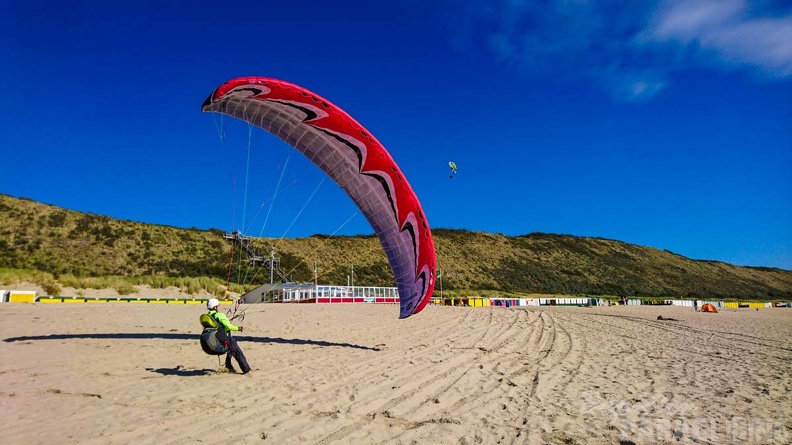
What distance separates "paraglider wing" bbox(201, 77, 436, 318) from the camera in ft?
30.0

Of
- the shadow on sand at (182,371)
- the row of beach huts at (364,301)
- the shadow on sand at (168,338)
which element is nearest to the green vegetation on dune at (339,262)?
the shadow on sand at (168,338)

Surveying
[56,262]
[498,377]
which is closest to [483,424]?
[498,377]

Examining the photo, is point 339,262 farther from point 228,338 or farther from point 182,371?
point 228,338

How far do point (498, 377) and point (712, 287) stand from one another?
94.3 m

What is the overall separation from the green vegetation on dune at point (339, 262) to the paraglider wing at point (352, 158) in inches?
127

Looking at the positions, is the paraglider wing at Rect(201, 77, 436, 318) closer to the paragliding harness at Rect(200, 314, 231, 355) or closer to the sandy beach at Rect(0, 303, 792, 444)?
the sandy beach at Rect(0, 303, 792, 444)

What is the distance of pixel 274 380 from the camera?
6.61m

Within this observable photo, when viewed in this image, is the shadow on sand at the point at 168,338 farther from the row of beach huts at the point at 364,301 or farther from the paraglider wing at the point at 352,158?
the row of beach huts at the point at 364,301

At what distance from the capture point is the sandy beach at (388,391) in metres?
4.21

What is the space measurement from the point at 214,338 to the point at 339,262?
56.5m

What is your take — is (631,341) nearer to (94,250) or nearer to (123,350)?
(123,350)

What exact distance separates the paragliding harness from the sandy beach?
0.40 meters

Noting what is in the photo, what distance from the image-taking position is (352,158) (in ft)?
32.3

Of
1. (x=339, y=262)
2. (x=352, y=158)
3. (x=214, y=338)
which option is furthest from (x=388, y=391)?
(x=339, y=262)
